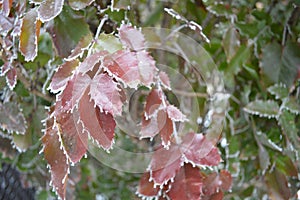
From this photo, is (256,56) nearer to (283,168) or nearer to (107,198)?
(283,168)

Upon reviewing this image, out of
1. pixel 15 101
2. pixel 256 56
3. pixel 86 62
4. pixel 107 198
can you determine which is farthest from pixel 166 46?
pixel 107 198

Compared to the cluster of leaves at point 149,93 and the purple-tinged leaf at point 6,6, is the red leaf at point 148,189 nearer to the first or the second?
the cluster of leaves at point 149,93

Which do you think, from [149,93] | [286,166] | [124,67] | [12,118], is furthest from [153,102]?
[286,166]

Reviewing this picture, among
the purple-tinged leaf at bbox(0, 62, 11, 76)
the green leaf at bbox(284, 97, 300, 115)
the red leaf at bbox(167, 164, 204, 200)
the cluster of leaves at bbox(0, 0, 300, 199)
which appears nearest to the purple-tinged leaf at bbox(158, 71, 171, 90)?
the cluster of leaves at bbox(0, 0, 300, 199)

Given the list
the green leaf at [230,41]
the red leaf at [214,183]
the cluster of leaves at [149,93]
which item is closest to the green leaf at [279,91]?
the cluster of leaves at [149,93]

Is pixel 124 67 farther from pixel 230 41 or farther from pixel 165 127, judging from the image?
pixel 230 41

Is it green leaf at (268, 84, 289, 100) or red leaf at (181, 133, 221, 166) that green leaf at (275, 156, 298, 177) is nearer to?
green leaf at (268, 84, 289, 100)
